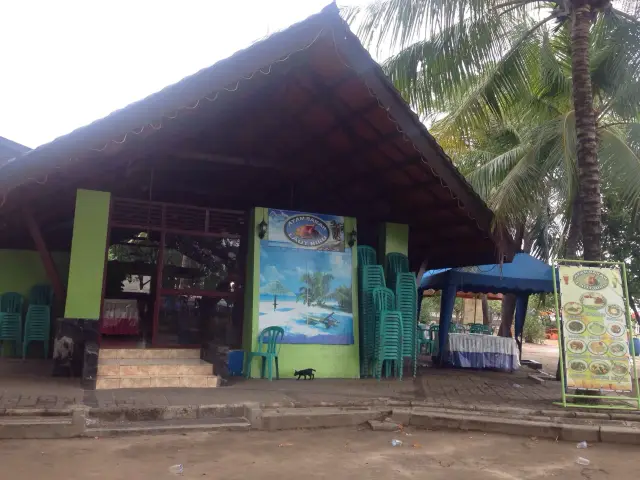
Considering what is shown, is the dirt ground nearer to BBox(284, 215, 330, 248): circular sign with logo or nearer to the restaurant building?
the restaurant building

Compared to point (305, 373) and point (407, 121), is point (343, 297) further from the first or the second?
point (407, 121)

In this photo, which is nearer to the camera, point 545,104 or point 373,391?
point 373,391

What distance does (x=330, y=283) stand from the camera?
9.54 metres

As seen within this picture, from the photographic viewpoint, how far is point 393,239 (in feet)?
Result: 33.9

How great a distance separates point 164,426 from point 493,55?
334 inches

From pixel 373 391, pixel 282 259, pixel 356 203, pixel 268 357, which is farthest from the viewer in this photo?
pixel 356 203

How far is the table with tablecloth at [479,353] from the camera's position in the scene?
12.4 metres

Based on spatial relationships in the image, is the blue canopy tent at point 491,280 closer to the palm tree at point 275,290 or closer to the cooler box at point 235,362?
the palm tree at point 275,290

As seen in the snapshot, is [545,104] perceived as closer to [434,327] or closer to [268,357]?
[434,327]

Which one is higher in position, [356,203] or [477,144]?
[477,144]

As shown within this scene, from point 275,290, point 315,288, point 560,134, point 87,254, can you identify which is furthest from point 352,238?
point 560,134

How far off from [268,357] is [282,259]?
168 cm

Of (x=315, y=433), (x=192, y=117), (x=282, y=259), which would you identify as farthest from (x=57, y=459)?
(x=192, y=117)

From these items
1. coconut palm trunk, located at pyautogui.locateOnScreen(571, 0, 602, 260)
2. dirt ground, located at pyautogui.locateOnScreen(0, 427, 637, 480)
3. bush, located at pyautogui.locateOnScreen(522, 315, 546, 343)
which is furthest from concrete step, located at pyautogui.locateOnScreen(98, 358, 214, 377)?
bush, located at pyautogui.locateOnScreen(522, 315, 546, 343)
